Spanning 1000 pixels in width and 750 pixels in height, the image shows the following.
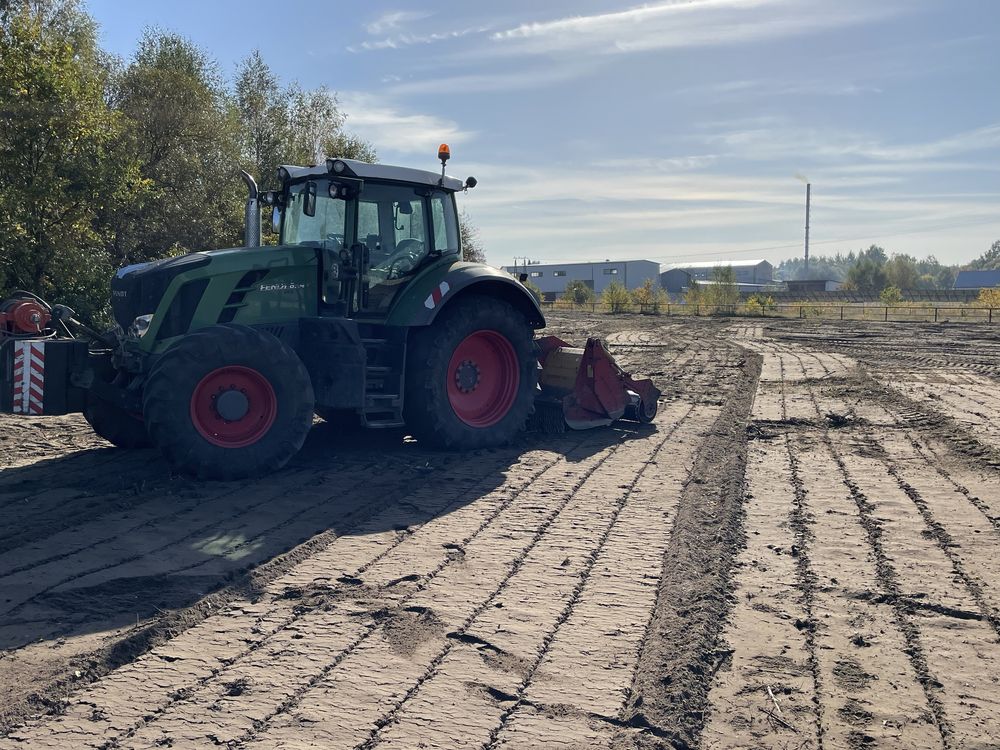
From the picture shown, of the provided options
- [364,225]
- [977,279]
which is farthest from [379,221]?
[977,279]

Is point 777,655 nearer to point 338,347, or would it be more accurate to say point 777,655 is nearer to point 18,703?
point 18,703

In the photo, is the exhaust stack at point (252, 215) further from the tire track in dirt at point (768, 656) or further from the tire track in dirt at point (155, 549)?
the tire track in dirt at point (768, 656)

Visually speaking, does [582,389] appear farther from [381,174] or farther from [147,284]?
[147,284]

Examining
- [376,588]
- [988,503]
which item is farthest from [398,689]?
[988,503]

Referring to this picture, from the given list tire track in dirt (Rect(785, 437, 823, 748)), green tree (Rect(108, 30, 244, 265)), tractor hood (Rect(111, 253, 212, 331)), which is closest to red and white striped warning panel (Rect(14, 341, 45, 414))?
tractor hood (Rect(111, 253, 212, 331))

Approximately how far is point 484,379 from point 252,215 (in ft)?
8.64

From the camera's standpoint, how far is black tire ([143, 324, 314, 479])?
6188 mm

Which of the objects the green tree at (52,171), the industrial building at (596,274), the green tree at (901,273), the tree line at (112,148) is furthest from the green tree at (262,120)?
the green tree at (901,273)

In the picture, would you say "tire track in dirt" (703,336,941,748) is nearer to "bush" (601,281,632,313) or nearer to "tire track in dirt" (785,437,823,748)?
"tire track in dirt" (785,437,823,748)

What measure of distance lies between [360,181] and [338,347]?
4.65 ft

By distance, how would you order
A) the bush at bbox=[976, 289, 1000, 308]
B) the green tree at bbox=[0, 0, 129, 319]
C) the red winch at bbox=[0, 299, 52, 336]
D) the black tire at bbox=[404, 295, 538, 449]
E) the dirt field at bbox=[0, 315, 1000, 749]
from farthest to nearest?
1. the bush at bbox=[976, 289, 1000, 308]
2. the green tree at bbox=[0, 0, 129, 319]
3. the red winch at bbox=[0, 299, 52, 336]
4. the black tire at bbox=[404, 295, 538, 449]
5. the dirt field at bbox=[0, 315, 1000, 749]

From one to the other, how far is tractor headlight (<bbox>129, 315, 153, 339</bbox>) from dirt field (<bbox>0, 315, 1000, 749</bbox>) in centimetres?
107

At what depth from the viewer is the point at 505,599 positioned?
14.1 feet

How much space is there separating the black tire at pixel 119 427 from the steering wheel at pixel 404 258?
2.47m
